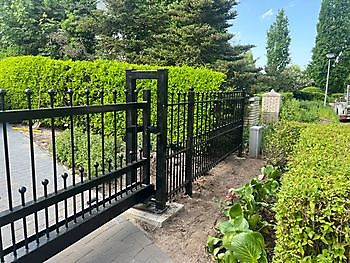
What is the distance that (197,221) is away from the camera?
328 centimetres

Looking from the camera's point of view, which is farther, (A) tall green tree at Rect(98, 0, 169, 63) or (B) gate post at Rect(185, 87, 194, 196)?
(A) tall green tree at Rect(98, 0, 169, 63)

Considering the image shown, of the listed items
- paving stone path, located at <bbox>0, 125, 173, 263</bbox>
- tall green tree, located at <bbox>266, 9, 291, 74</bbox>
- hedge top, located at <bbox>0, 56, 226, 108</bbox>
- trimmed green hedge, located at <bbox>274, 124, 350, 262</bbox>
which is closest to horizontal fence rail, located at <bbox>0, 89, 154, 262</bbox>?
paving stone path, located at <bbox>0, 125, 173, 263</bbox>

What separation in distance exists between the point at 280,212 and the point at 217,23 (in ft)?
32.0

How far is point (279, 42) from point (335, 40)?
4.64m

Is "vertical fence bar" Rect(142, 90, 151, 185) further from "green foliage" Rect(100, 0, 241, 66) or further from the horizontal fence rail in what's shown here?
"green foliage" Rect(100, 0, 241, 66)

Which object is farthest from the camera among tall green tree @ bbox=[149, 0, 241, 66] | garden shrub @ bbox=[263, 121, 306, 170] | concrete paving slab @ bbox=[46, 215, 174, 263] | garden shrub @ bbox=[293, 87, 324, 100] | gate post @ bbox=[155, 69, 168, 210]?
garden shrub @ bbox=[293, 87, 324, 100]

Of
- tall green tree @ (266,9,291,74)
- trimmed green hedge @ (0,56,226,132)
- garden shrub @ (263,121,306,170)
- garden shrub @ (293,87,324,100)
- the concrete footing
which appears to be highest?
tall green tree @ (266,9,291,74)

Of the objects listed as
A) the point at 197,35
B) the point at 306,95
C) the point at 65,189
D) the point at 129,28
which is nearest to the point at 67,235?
the point at 65,189

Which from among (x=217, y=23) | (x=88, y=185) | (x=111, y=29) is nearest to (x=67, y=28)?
(x=111, y=29)

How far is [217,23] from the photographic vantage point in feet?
34.4

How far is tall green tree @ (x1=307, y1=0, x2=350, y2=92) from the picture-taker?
2522cm

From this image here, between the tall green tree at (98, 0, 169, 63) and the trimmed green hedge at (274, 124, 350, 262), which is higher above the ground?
the tall green tree at (98, 0, 169, 63)

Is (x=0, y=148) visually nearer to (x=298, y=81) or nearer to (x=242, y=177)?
(x=242, y=177)

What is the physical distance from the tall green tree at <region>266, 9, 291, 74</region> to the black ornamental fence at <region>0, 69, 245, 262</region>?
2261 centimetres
